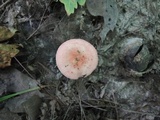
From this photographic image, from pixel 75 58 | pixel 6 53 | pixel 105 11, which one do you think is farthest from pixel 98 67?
pixel 6 53

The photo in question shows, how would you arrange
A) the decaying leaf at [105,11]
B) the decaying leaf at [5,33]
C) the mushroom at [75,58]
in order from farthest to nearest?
the decaying leaf at [105,11]
the decaying leaf at [5,33]
the mushroom at [75,58]

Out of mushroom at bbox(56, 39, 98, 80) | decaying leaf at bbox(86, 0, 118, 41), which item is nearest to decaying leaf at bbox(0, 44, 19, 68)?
mushroom at bbox(56, 39, 98, 80)

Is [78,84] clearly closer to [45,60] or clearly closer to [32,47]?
[45,60]

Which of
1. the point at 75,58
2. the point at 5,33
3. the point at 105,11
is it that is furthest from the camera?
the point at 105,11

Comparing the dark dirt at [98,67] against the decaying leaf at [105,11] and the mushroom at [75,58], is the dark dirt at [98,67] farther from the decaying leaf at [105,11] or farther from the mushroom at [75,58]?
the mushroom at [75,58]

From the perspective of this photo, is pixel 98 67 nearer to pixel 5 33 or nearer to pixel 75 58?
pixel 75 58

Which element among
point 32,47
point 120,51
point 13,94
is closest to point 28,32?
point 32,47

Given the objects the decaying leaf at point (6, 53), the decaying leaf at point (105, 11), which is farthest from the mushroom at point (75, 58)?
the decaying leaf at point (6, 53)
